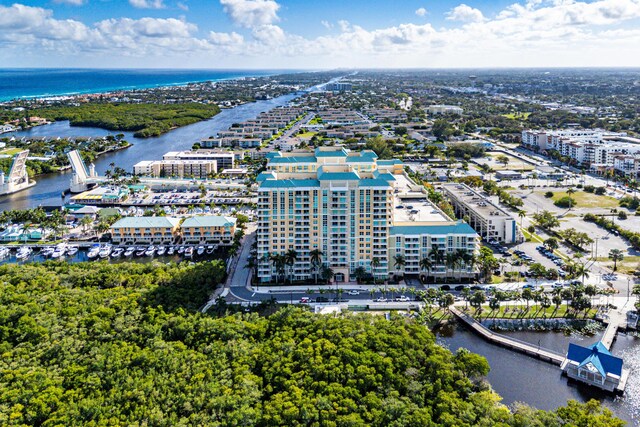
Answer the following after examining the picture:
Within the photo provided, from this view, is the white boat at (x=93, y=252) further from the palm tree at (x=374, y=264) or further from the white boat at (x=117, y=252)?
the palm tree at (x=374, y=264)

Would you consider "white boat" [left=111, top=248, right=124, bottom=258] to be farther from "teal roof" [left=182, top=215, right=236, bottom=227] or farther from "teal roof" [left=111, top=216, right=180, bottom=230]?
"teal roof" [left=182, top=215, right=236, bottom=227]

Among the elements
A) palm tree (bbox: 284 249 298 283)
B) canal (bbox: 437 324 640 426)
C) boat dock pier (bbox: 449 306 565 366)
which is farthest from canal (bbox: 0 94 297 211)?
canal (bbox: 437 324 640 426)

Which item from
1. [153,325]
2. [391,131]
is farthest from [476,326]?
[391,131]

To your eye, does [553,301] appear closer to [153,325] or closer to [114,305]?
[153,325]

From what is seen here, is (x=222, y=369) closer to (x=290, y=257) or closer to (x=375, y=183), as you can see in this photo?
(x=290, y=257)

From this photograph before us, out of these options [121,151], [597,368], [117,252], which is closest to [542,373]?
[597,368]

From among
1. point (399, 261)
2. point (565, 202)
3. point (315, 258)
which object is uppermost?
point (315, 258)

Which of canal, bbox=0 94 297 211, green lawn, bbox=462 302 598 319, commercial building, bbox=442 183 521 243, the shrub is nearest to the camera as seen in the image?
green lawn, bbox=462 302 598 319
